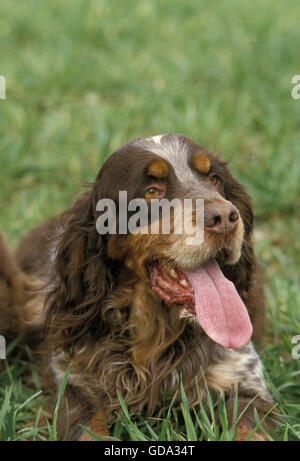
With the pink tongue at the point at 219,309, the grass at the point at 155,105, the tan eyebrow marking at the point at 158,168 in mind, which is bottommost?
the pink tongue at the point at 219,309

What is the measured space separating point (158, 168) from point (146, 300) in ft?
2.13

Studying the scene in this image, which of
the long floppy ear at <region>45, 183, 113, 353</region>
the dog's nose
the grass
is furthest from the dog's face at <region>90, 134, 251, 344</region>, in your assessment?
the grass

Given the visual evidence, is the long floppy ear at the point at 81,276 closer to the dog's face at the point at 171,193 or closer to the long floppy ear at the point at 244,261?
the dog's face at the point at 171,193

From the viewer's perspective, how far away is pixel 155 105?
20.8 ft

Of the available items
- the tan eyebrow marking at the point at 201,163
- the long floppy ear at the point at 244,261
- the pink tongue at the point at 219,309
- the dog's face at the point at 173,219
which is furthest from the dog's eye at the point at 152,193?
the long floppy ear at the point at 244,261

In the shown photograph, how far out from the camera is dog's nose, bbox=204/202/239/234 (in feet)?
9.28

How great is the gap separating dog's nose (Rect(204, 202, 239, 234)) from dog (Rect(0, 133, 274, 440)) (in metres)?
0.12

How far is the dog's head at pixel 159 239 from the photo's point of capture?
Result: 9.64ft

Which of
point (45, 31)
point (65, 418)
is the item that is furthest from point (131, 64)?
point (65, 418)

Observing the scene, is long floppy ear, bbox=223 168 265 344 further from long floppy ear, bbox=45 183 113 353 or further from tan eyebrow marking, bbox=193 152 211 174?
long floppy ear, bbox=45 183 113 353

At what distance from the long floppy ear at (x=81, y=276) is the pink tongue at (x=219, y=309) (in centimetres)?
49

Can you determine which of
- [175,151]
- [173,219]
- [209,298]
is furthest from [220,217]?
[175,151]
